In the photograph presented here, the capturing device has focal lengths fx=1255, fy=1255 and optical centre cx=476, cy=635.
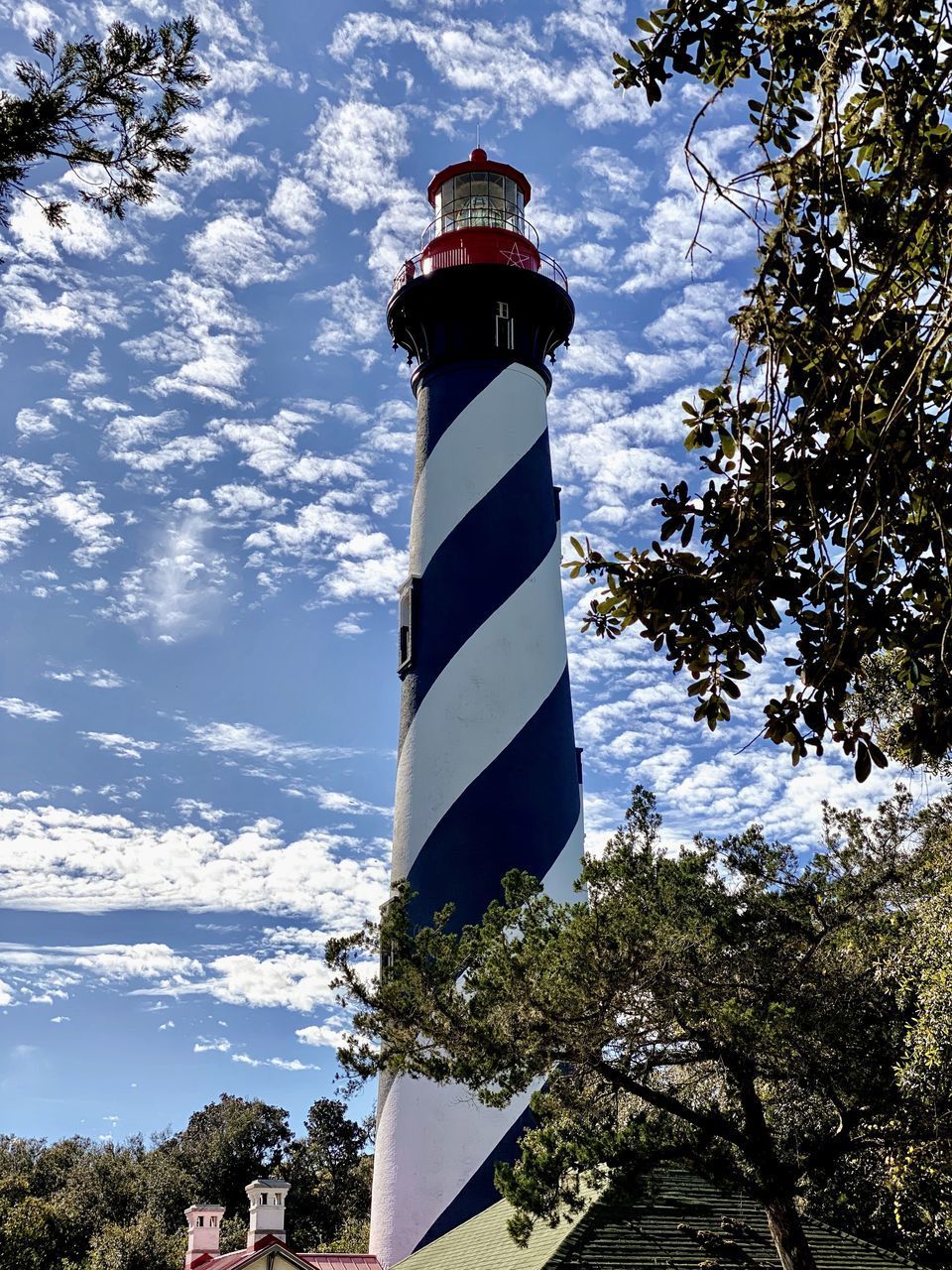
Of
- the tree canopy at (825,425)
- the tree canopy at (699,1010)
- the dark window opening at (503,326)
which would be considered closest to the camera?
the tree canopy at (825,425)

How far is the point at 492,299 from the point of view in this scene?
18078 mm

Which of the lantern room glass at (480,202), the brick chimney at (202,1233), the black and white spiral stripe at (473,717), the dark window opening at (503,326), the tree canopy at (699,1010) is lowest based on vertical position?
the brick chimney at (202,1233)

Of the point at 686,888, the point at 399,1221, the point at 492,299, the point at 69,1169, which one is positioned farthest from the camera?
the point at 69,1169

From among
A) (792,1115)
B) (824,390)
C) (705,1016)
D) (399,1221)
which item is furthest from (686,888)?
(399,1221)

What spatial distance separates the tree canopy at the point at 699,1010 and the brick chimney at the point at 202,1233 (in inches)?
308

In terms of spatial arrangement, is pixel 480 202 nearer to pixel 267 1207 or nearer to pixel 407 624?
pixel 407 624

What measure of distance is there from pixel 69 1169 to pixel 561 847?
33342 millimetres

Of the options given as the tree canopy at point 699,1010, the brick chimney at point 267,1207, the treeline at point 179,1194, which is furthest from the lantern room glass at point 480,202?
the treeline at point 179,1194

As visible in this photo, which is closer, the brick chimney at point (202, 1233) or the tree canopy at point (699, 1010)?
the tree canopy at point (699, 1010)

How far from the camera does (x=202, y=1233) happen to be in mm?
A: 17234

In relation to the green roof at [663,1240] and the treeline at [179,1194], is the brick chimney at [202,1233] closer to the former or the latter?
the green roof at [663,1240]

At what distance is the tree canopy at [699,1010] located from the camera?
975 cm

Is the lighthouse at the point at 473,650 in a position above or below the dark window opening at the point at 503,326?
below

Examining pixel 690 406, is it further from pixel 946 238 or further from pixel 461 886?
pixel 461 886
